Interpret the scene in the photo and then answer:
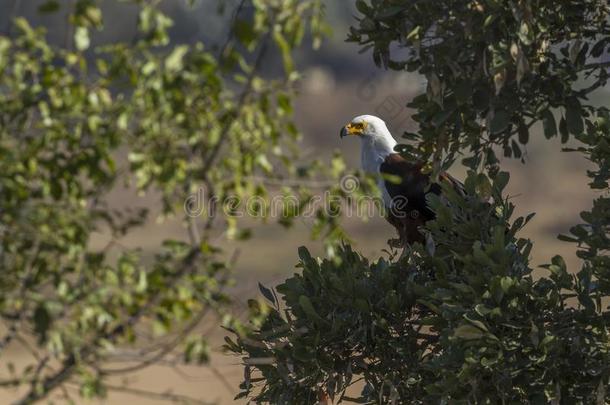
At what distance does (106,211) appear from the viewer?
7570 mm

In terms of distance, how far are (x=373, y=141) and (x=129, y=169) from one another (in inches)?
78.5

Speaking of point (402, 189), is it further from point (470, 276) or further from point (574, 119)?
point (470, 276)

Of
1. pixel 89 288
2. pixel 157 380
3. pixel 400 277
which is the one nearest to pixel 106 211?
pixel 89 288

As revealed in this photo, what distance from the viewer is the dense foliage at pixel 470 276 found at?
4031 millimetres

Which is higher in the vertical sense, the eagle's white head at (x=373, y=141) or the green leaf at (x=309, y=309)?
the eagle's white head at (x=373, y=141)

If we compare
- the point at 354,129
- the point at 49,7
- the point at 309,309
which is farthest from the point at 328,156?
the point at 309,309

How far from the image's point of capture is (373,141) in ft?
26.8

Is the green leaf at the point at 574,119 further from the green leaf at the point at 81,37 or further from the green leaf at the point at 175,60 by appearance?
the green leaf at the point at 81,37

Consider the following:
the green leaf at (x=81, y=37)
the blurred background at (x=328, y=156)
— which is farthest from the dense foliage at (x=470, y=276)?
the blurred background at (x=328, y=156)

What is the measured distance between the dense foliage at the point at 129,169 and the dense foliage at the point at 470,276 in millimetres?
2157

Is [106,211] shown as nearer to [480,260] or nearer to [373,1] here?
[373,1]

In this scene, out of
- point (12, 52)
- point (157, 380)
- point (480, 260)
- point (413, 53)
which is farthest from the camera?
point (157, 380)

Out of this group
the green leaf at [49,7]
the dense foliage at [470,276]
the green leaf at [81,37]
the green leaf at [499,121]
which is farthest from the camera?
the green leaf at [81,37]

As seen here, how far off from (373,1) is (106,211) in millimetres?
3517
